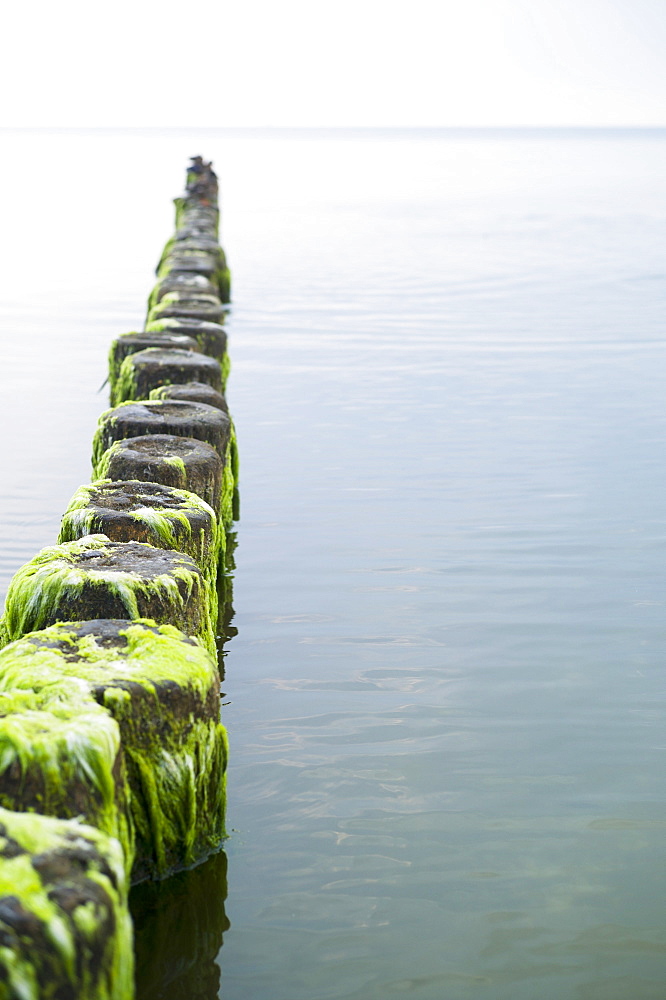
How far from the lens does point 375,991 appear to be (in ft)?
9.34

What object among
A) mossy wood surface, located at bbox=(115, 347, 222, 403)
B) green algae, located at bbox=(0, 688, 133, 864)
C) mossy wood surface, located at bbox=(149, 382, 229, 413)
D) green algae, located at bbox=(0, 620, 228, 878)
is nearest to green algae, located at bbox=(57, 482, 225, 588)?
green algae, located at bbox=(0, 620, 228, 878)

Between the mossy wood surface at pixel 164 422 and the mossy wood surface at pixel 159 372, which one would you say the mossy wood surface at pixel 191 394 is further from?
the mossy wood surface at pixel 159 372

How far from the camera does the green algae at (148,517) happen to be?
3.35 meters

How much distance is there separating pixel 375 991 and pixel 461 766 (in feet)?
3.68

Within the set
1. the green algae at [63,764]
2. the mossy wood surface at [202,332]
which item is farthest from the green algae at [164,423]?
the green algae at [63,764]

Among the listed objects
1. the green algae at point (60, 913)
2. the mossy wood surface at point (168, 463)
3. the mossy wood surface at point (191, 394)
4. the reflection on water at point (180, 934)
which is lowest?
the reflection on water at point (180, 934)

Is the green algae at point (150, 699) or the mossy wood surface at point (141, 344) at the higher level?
the mossy wood surface at point (141, 344)

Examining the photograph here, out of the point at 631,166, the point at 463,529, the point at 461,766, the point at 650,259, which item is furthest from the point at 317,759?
the point at 631,166

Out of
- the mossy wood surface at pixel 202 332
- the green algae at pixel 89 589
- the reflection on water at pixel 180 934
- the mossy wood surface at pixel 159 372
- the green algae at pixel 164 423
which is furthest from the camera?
the mossy wood surface at pixel 202 332

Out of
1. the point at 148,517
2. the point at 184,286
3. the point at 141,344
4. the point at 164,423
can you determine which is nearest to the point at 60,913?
the point at 148,517

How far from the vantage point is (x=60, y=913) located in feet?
6.05

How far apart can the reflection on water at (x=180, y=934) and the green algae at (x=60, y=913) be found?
0.82 meters

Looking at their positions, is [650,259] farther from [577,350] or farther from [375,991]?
[375,991]

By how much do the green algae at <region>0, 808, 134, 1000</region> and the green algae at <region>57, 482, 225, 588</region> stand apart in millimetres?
1393
